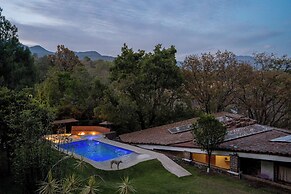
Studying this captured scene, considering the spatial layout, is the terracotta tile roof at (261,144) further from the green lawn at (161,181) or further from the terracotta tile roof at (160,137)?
the terracotta tile roof at (160,137)

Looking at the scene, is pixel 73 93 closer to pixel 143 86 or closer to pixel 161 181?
pixel 143 86

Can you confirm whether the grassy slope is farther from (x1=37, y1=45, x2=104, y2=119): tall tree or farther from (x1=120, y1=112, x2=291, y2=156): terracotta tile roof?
A: (x1=37, y1=45, x2=104, y2=119): tall tree

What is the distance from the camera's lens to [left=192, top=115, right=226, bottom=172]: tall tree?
15.8 meters

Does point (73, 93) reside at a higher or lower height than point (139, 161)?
higher

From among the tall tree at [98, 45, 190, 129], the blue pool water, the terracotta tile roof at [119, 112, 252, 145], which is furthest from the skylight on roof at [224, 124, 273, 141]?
the tall tree at [98, 45, 190, 129]

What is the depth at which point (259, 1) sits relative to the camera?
2747 cm

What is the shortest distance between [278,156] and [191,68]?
748 inches

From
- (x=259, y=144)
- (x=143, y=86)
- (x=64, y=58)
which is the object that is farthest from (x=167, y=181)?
(x=64, y=58)

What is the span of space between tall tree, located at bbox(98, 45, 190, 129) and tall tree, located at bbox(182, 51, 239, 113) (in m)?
3.27

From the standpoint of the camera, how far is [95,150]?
71.3 ft

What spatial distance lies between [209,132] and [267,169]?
3.70m

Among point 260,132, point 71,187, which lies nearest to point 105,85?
point 260,132

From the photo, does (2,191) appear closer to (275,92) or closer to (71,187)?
(71,187)

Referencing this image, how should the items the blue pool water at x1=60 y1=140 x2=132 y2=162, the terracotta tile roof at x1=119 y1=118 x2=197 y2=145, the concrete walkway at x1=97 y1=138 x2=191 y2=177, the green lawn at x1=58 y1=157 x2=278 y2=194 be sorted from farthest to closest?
1. the terracotta tile roof at x1=119 y1=118 x2=197 y2=145
2. the blue pool water at x1=60 y1=140 x2=132 y2=162
3. the concrete walkway at x1=97 y1=138 x2=191 y2=177
4. the green lawn at x1=58 y1=157 x2=278 y2=194
